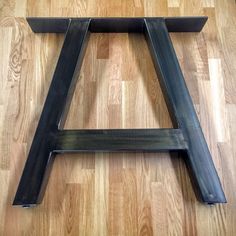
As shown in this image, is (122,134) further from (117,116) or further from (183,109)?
(183,109)

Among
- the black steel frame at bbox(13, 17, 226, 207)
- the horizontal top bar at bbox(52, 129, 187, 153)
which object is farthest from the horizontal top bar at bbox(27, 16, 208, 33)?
the horizontal top bar at bbox(52, 129, 187, 153)

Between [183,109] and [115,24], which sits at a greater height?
[115,24]

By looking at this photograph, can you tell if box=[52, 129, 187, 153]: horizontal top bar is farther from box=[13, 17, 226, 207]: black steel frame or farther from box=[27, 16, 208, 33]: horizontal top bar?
box=[27, 16, 208, 33]: horizontal top bar

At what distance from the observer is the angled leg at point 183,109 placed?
2.86ft

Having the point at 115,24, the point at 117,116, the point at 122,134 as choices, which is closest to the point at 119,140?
the point at 122,134

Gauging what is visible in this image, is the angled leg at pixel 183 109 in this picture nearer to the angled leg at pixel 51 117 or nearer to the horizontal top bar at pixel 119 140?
the horizontal top bar at pixel 119 140

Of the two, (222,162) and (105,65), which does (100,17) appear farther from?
(222,162)

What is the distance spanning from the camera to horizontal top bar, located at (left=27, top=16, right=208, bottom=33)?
1.05m

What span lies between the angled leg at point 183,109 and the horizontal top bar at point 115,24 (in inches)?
1.9

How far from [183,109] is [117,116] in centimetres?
25

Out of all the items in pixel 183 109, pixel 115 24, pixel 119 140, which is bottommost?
pixel 119 140

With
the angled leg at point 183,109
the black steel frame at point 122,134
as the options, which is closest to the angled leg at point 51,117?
the black steel frame at point 122,134

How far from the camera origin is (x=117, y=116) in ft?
3.34

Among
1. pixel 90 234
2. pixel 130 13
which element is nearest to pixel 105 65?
pixel 130 13
